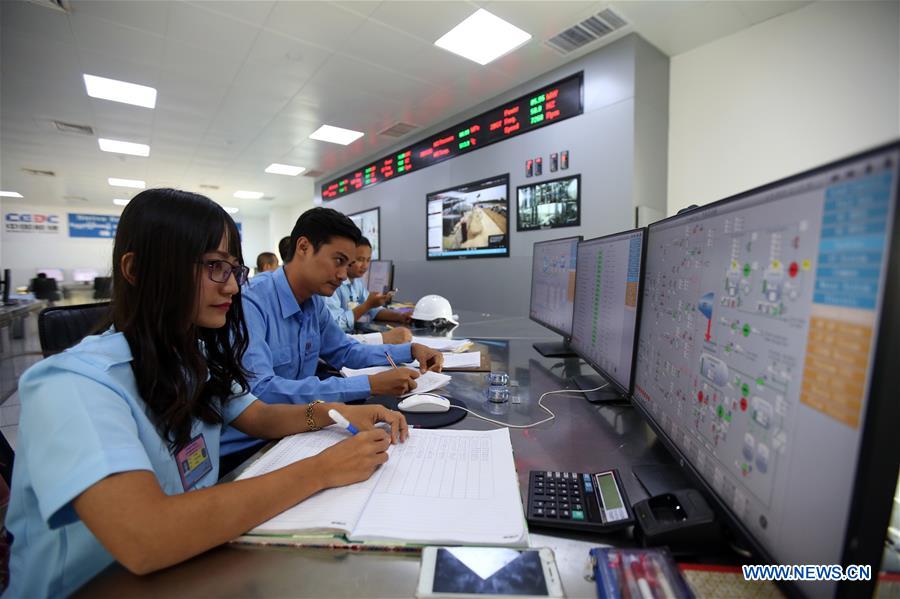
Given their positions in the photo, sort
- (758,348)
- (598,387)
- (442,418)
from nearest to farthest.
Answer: (758,348) → (442,418) → (598,387)

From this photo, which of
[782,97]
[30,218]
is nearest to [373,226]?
[782,97]

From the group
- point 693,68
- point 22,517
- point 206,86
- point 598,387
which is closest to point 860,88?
point 693,68

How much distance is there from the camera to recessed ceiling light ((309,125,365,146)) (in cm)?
508

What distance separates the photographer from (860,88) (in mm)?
2361

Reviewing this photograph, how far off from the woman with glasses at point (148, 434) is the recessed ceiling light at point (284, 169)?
669cm

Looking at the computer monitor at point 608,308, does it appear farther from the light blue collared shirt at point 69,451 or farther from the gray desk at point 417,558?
the light blue collared shirt at point 69,451

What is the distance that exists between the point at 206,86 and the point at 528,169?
3091mm

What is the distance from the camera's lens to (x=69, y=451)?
503mm

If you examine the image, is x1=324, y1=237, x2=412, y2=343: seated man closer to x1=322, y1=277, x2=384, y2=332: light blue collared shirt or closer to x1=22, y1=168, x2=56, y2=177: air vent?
x1=322, y1=277, x2=384, y2=332: light blue collared shirt

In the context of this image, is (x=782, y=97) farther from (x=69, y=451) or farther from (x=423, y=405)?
(x=69, y=451)

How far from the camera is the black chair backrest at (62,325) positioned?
109 cm

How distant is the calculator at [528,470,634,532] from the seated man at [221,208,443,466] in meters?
0.59

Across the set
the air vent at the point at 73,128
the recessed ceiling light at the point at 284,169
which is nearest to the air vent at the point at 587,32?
the recessed ceiling light at the point at 284,169

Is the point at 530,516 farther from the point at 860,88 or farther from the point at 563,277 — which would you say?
the point at 860,88
